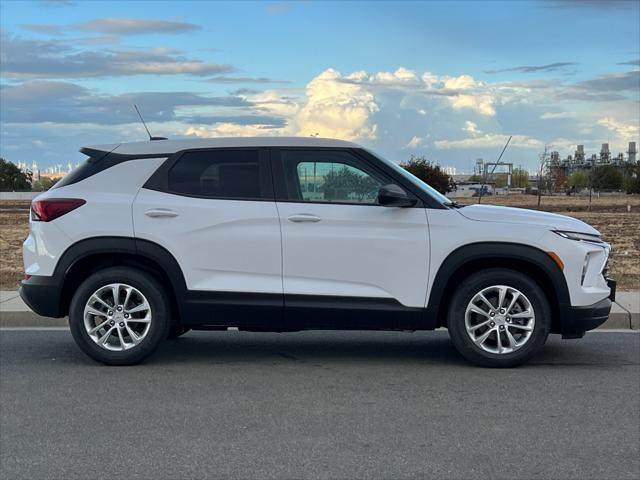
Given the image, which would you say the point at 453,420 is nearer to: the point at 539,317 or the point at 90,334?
the point at 539,317

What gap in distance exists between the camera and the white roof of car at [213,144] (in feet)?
22.1

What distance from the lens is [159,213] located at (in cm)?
658

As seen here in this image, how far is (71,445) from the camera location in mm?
4738

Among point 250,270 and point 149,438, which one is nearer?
point 149,438

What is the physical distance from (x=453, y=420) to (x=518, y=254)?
1784 millimetres

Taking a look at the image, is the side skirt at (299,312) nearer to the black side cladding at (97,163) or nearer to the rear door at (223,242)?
the rear door at (223,242)


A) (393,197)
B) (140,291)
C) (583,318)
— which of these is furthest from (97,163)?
(583,318)

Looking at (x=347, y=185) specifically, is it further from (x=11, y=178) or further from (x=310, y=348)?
(x=11, y=178)

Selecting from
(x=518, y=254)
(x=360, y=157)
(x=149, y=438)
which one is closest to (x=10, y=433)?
(x=149, y=438)

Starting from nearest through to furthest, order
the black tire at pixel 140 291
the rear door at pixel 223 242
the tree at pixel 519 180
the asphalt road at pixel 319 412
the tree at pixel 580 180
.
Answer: the asphalt road at pixel 319 412 → the rear door at pixel 223 242 → the black tire at pixel 140 291 → the tree at pixel 580 180 → the tree at pixel 519 180

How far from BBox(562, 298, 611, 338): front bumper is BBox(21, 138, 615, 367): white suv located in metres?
0.01

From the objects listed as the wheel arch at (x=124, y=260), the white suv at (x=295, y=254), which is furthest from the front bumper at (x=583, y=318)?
the wheel arch at (x=124, y=260)

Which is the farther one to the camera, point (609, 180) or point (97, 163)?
point (609, 180)

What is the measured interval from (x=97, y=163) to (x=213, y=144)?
3.39 feet
